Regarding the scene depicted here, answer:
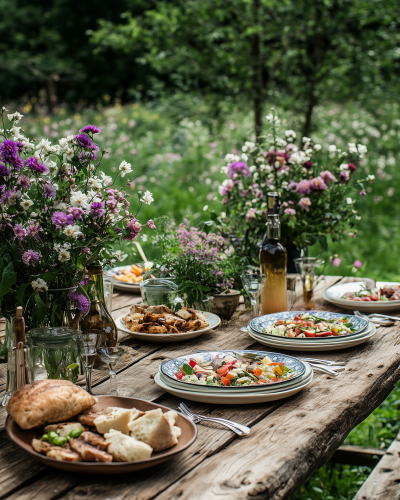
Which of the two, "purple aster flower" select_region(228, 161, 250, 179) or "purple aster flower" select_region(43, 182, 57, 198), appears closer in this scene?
"purple aster flower" select_region(43, 182, 57, 198)

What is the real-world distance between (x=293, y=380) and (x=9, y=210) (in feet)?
2.68

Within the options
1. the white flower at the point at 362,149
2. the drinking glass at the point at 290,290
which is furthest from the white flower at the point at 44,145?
the white flower at the point at 362,149

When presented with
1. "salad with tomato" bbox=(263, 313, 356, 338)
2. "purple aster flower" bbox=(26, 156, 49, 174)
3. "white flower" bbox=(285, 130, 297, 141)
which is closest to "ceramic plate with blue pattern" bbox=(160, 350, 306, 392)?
"salad with tomato" bbox=(263, 313, 356, 338)

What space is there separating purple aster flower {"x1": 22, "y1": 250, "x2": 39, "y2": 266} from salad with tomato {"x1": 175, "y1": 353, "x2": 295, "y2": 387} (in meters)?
0.46

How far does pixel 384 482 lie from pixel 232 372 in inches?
42.2

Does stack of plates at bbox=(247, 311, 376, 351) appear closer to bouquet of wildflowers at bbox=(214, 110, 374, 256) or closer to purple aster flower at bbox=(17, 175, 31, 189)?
bouquet of wildflowers at bbox=(214, 110, 374, 256)

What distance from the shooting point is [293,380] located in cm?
134

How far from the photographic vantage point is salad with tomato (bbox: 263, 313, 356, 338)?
1.76 metres

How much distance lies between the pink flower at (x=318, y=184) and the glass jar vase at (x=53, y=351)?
1371mm

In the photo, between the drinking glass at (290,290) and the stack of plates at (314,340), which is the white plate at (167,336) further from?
the drinking glass at (290,290)

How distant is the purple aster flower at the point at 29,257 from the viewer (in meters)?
1.34

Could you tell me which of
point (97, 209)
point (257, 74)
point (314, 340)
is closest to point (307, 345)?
point (314, 340)

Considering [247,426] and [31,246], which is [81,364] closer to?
[31,246]

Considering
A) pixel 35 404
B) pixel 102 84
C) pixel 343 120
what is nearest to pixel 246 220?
pixel 35 404
